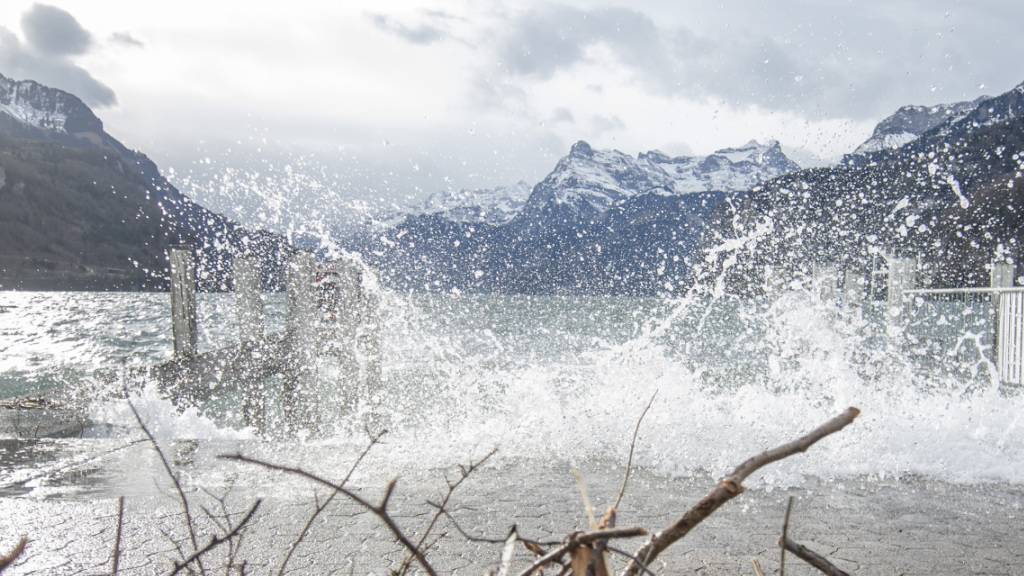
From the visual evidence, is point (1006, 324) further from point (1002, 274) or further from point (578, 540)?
point (578, 540)

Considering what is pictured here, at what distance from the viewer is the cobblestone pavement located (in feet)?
10.4

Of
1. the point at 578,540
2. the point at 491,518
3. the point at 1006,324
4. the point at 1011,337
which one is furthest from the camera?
the point at 1006,324

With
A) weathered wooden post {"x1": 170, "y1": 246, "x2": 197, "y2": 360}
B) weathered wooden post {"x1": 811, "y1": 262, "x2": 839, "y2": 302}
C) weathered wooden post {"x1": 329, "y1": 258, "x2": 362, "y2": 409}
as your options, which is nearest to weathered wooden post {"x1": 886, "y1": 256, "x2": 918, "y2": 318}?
weathered wooden post {"x1": 811, "y1": 262, "x2": 839, "y2": 302}

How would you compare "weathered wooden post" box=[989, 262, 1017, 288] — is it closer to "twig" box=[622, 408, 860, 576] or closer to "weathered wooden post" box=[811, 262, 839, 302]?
"weathered wooden post" box=[811, 262, 839, 302]

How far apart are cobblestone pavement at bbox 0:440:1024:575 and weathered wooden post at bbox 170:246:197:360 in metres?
4.87

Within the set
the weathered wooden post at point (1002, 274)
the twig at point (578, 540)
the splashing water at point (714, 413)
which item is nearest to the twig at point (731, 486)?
the twig at point (578, 540)

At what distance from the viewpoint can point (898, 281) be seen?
11680 millimetres

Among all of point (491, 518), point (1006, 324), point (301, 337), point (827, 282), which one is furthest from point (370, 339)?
point (1006, 324)

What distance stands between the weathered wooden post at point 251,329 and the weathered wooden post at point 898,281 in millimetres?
10696

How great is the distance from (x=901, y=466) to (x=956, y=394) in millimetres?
5085

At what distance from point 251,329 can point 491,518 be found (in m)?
8.08

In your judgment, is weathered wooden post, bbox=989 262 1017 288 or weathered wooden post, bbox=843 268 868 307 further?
weathered wooden post, bbox=989 262 1017 288

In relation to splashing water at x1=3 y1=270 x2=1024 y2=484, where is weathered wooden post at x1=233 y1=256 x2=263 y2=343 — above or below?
above

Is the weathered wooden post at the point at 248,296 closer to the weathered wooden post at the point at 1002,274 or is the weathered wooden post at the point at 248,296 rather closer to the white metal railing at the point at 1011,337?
the white metal railing at the point at 1011,337
